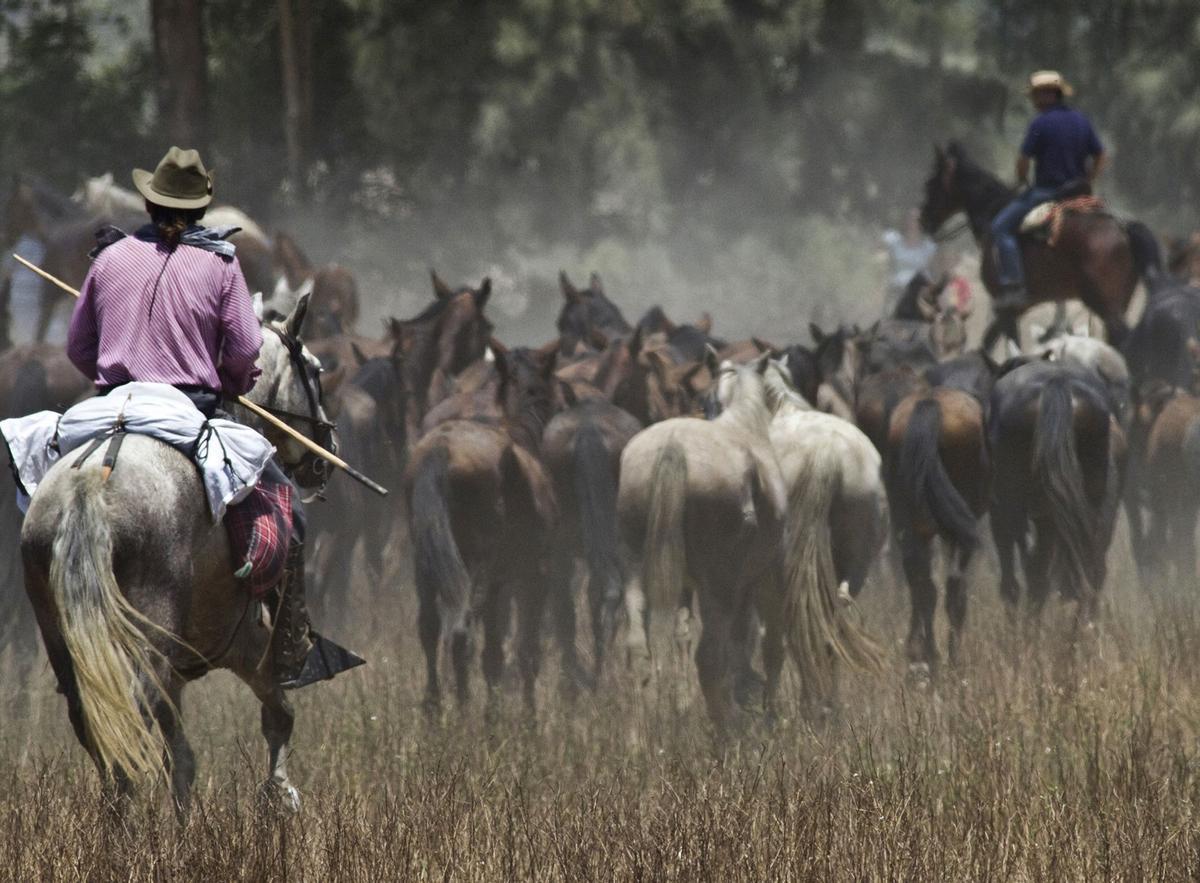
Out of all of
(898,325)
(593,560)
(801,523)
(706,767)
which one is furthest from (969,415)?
(706,767)

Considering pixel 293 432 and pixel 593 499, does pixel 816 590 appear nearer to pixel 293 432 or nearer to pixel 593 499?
pixel 593 499

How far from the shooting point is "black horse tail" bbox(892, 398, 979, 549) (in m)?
11.5

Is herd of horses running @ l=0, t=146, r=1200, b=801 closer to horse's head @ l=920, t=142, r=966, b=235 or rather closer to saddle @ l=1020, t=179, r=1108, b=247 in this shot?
saddle @ l=1020, t=179, r=1108, b=247

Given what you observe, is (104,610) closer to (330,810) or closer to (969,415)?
(330,810)

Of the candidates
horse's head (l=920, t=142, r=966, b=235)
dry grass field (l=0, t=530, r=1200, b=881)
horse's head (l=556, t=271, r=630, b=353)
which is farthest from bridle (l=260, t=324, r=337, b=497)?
horse's head (l=920, t=142, r=966, b=235)

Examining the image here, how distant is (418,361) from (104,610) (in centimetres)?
899

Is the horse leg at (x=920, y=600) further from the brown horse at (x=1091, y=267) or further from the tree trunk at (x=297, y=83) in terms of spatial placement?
the tree trunk at (x=297, y=83)

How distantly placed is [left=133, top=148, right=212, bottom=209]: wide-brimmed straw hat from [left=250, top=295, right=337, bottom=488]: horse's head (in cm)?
83

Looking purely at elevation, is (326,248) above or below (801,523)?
above

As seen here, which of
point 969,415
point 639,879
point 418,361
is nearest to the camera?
point 639,879

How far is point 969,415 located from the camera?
11.7m

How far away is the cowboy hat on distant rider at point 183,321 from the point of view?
5945 millimetres

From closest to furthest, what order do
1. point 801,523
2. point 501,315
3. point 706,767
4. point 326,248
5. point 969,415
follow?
point 706,767 → point 801,523 → point 969,415 → point 326,248 → point 501,315

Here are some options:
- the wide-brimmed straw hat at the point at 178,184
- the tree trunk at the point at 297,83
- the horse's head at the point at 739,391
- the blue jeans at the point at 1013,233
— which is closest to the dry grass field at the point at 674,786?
the horse's head at the point at 739,391
